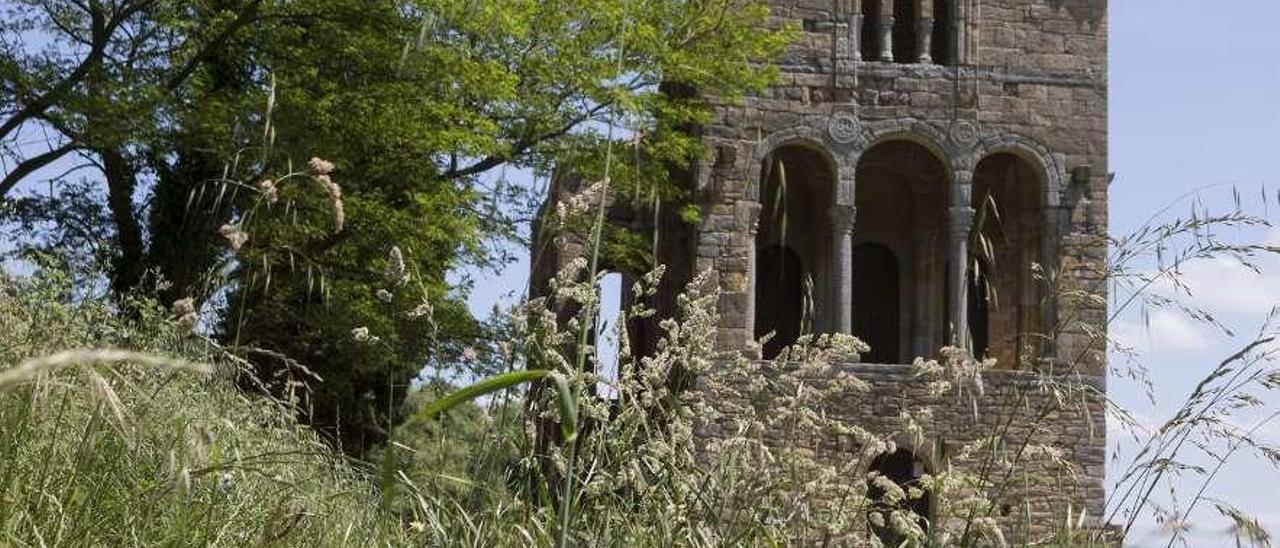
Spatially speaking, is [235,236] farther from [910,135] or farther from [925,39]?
[925,39]

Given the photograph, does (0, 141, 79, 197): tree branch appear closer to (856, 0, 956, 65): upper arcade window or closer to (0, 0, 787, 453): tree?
(0, 0, 787, 453): tree

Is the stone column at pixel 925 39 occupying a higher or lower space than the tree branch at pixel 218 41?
higher

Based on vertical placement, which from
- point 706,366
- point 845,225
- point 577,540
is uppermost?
point 845,225

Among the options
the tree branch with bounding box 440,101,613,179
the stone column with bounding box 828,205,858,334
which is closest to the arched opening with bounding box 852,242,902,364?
the stone column with bounding box 828,205,858,334

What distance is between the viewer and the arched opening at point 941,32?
23203 mm

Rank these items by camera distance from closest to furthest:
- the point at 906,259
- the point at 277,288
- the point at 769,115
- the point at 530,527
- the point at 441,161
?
the point at 530,527, the point at 277,288, the point at 441,161, the point at 769,115, the point at 906,259

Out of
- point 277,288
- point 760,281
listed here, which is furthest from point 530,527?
point 760,281

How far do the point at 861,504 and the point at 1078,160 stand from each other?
741 inches

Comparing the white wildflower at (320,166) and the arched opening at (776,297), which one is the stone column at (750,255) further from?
the white wildflower at (320,166)

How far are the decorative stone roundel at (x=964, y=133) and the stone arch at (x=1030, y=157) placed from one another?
87mm

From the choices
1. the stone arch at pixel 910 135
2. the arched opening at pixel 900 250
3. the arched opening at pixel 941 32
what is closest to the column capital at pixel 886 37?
the arched opening at pixel 941 32

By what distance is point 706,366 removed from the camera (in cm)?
496

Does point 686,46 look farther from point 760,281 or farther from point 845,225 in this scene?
point 760,281

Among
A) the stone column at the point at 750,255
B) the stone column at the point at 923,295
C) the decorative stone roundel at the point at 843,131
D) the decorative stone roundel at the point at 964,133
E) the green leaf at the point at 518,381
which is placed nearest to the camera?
the green leaf at the point at 518,381
